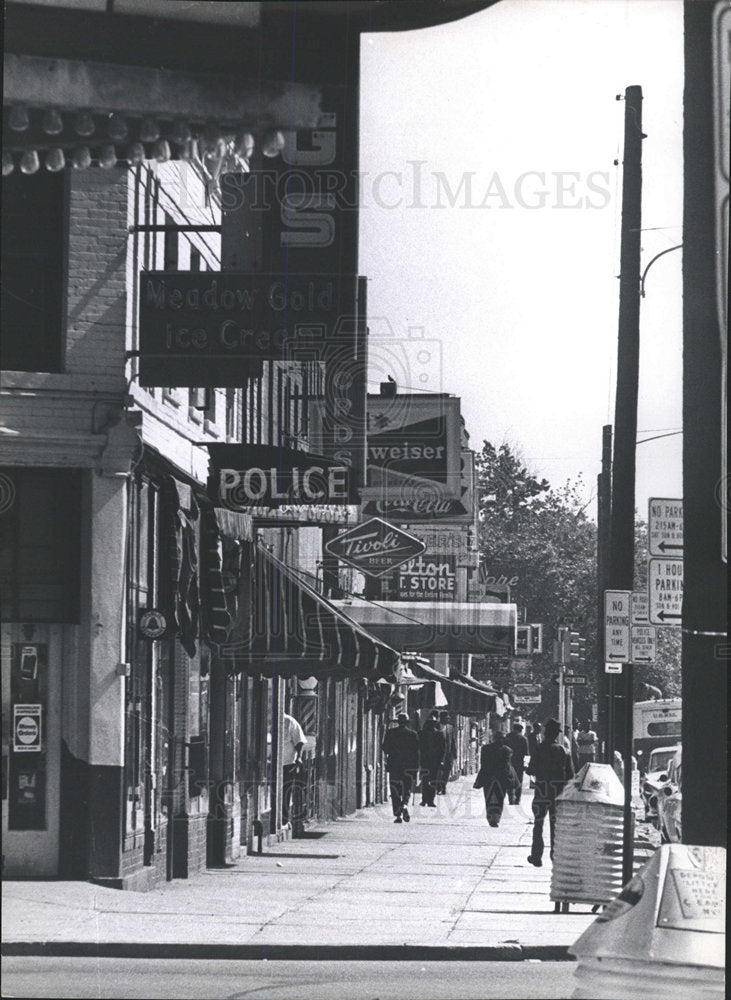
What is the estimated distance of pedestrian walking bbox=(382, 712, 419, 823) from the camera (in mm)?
21031

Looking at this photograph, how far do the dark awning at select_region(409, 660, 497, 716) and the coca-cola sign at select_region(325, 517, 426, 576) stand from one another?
7.37m

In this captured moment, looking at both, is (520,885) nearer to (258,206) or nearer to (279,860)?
(279,860)

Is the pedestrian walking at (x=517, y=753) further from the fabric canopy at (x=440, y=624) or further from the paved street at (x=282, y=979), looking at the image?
the paved street at (x=282, y=979)

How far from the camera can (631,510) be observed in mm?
18234

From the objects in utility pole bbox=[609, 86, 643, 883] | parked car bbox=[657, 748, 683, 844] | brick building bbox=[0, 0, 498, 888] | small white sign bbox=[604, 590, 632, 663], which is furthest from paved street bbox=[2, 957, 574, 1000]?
parked car bbox=[657, 748, 683, 844]

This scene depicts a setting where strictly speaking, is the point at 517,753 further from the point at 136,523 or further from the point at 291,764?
the point at 136,523

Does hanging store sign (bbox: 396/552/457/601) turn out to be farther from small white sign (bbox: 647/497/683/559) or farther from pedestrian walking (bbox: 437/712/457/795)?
pedestrian walking (bbox: 437/712/457/795)

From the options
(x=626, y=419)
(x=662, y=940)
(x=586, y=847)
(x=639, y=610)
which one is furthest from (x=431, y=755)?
(x=662, y=940)

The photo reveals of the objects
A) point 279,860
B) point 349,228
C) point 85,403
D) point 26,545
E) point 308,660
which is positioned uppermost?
point 349,228

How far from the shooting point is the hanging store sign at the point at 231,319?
44.5 ft

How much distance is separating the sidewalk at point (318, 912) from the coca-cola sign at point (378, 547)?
9.72 ft

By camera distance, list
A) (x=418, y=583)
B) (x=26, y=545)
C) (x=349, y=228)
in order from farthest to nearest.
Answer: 1. (x=418, y=583)
2. (x=26, y=545)
3. (x=349, y=228)

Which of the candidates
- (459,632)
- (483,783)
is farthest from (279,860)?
(459,632)

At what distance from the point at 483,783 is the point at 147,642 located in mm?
4680
